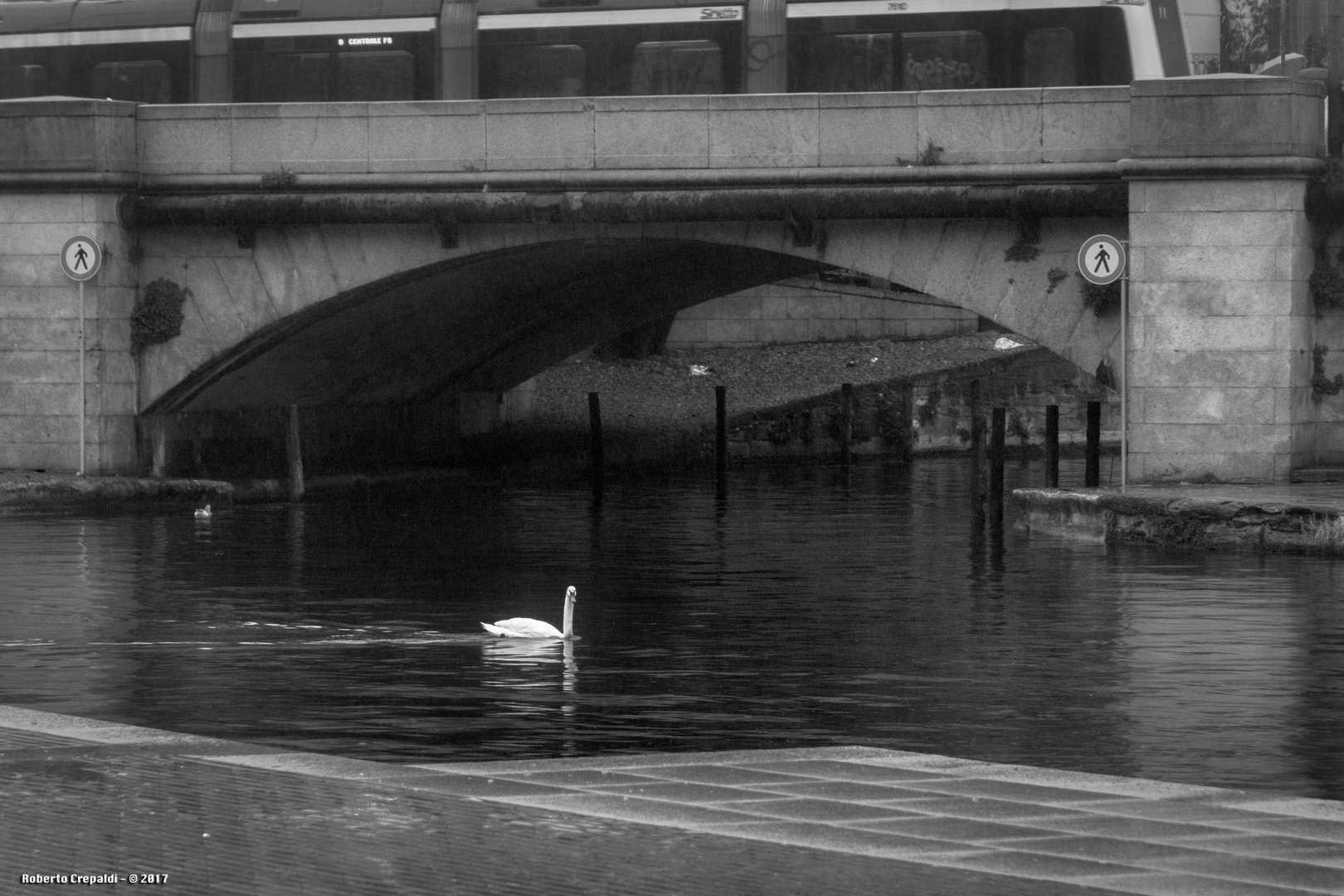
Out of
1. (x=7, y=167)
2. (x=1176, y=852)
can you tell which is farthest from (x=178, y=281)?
(x=1176, y=852)

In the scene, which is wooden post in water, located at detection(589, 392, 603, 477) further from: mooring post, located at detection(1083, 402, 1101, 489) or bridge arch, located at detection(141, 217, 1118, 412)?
mooring post, located at detection(1083, 402, 1101, 489)

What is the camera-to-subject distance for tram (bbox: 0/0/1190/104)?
22219 millimetres

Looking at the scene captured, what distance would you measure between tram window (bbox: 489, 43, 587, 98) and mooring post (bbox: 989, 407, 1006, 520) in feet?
18.8

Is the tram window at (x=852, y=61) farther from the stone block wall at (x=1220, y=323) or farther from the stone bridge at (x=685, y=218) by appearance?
the stone block wall at (x=1220, y=323)

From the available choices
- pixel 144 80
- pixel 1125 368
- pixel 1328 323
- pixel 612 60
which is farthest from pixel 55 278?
pixel 1328 323

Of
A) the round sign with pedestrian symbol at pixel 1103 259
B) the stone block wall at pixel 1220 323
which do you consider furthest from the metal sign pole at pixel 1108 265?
the stone block wall at pixel 1220 323

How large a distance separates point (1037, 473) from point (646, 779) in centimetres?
2505

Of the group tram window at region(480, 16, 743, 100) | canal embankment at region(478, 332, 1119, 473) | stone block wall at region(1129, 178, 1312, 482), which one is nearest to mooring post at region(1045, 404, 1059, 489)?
stone block wall at region(1129, 178, 1312, 482)

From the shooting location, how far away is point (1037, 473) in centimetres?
3128

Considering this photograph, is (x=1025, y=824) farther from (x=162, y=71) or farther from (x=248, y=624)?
(x=162, y=71)

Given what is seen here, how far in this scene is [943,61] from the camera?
22.5 m

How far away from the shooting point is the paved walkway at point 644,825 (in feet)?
17.9

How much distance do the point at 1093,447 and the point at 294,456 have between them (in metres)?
9.41

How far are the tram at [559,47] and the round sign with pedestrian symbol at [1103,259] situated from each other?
182 inches
